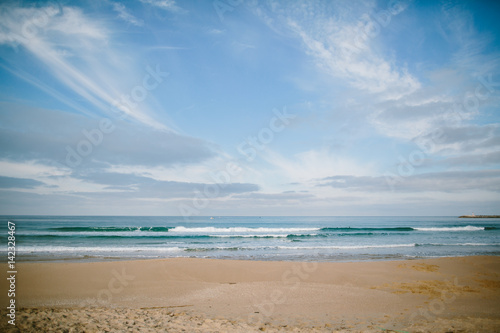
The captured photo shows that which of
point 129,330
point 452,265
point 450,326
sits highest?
point 129,330

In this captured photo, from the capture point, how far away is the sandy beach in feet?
17.4

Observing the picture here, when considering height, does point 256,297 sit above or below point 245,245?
above

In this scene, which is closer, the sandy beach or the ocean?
the sandy beach

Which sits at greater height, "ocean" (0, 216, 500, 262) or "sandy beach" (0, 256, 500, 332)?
"sandy beach" (0, 256, 500, 332)

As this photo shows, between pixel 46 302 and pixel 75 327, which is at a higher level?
pixel 75 327

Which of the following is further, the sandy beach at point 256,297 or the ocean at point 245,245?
the ocean at point 245,245

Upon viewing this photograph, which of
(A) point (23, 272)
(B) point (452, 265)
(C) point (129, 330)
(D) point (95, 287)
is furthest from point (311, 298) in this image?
(A) point (23, 272)

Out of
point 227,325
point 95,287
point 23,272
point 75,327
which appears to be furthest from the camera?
point 23,272

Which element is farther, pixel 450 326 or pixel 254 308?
pixel 254 308

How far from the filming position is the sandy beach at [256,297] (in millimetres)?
5301

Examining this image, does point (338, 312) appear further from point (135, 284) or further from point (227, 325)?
point (135, 284)

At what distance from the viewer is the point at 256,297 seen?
7.57 m

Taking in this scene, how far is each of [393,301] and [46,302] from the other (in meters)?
9.86

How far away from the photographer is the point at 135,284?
908 cm
